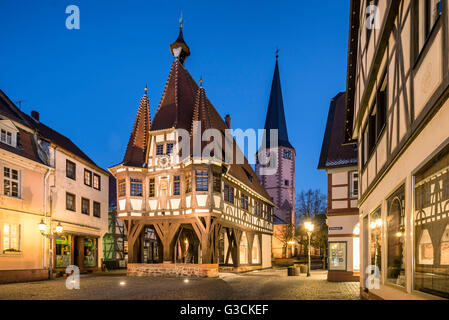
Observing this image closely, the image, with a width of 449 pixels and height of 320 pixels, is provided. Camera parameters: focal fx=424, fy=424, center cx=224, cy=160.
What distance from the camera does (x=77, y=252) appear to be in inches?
1109

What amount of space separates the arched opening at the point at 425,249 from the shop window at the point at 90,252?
26.4 m

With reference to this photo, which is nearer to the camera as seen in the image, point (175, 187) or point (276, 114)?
point (175, 187)

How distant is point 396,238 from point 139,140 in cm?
2090

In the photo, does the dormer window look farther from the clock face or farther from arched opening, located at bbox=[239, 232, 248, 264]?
the clock face

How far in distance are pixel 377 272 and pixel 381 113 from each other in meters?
3.67

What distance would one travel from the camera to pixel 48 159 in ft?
74.8

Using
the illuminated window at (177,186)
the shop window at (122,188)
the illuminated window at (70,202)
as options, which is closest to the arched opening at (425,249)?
the illuminated window at (177,186)

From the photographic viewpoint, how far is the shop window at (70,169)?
25294mm

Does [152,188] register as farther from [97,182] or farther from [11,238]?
[11,238]

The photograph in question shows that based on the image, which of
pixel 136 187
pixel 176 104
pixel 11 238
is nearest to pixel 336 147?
pixel 176 104

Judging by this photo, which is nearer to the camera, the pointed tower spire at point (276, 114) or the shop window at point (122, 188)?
the shop window at point (122, 188)

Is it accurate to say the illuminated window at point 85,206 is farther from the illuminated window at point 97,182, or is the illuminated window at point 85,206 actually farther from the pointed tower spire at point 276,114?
the pointed tower spire at point 276,114

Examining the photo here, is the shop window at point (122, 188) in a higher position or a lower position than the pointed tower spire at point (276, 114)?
lower
